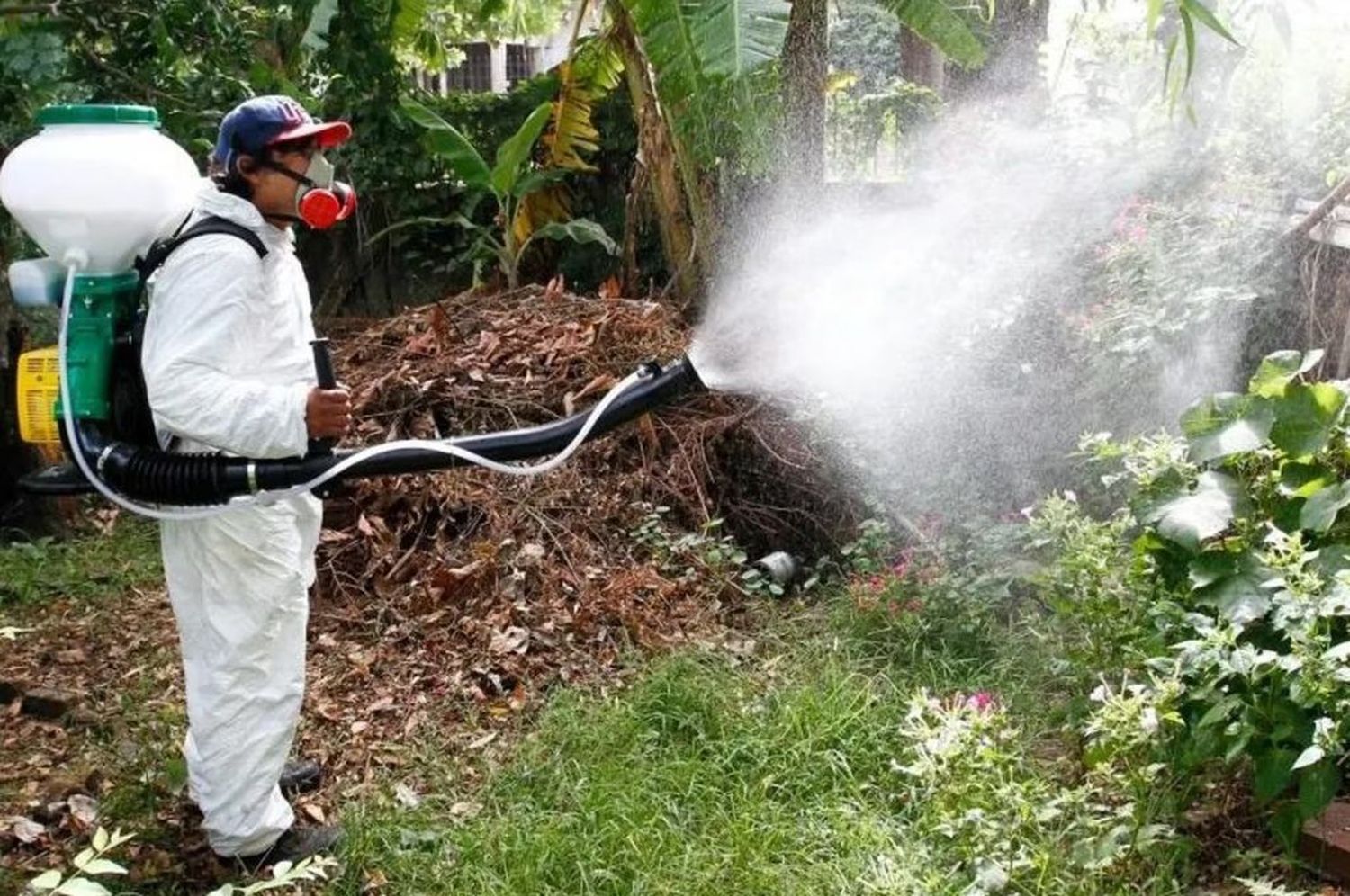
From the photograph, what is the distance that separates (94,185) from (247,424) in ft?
2.06

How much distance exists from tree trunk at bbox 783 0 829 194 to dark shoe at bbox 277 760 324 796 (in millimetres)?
3346

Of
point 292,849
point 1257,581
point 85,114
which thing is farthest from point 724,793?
point 85,114

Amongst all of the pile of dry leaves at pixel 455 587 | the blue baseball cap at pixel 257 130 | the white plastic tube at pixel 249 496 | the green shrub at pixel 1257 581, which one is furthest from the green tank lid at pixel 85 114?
the green shrub at pixel 1257 581

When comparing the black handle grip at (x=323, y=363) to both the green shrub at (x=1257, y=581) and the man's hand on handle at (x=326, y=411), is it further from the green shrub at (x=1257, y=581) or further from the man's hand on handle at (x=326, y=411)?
the green shrub at (x=1257, y=581)

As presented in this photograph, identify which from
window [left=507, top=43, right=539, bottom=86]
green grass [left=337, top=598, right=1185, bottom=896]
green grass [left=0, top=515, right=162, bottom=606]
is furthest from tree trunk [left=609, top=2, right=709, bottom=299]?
window [left=507, top=43, right=539, bottom=86]

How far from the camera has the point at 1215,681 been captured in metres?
2.78

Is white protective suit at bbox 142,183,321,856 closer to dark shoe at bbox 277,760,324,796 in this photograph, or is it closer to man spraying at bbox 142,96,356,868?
man spraying at bbox 142,96,356,868

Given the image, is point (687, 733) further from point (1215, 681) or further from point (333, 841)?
point (1215, 681)

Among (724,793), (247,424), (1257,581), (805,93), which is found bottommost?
(724,793)

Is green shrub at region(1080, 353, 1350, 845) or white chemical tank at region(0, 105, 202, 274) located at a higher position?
white chemical tank at region(0, 105, 202, 274)

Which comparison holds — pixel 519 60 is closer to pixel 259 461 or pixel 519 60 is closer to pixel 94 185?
pixel 94 185

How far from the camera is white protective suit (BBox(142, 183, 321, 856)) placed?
2773 millimetres

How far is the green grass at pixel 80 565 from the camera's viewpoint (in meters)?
5.15

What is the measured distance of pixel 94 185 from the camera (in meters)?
2.75
